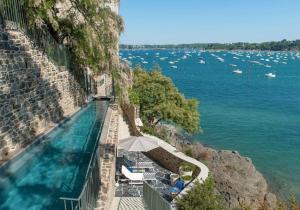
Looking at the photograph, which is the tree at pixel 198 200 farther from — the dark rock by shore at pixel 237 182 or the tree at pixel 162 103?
the tree at pixel 162 103

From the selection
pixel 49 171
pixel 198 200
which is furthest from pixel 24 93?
pixel 198 200

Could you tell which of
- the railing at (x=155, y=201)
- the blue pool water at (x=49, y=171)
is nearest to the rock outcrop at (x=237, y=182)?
the railing at (x=155, y=201)

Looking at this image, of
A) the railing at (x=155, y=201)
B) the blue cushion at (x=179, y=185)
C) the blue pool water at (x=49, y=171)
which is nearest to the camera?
the blue pool water at (x=49, y=171)

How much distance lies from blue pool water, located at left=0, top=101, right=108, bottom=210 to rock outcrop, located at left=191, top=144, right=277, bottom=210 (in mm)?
7041

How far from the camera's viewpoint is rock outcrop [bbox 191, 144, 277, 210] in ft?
55.5

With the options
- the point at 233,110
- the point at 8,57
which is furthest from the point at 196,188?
the point at 233,110

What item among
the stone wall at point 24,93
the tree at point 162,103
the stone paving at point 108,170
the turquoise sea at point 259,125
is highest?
the stone wall at point 24,93

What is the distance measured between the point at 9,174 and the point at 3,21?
4533mm

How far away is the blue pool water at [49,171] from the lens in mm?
6828

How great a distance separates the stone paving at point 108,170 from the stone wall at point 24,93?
7.91 feet

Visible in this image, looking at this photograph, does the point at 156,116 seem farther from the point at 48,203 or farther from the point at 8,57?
the point at 48,203

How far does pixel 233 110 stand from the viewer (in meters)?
51.9

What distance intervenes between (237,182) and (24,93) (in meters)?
14.2

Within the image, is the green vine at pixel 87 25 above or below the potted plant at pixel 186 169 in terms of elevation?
above
